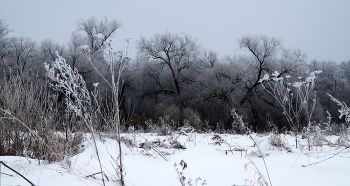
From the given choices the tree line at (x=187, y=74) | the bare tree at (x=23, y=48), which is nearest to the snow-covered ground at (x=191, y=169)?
the tree line at (x=187, y=74)

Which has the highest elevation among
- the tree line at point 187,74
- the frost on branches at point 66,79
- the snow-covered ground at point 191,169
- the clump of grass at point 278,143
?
the tree line at point 187,74

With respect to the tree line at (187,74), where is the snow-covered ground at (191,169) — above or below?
below

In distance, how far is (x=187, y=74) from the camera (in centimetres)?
2611

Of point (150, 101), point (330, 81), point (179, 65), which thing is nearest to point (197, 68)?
point (179, 65)

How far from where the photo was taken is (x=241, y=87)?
2192cm

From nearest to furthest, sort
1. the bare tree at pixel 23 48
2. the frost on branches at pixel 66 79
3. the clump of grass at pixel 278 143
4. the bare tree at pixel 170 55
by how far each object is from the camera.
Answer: the frost on branches at pixel 66 79
the clump of grass at pixel 278 143
the bare tree at pixel 23 48
the bare tree at pixel 170 55

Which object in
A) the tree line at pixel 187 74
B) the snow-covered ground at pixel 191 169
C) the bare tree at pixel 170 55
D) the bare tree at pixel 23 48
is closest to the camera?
the snow-covered ground at pixel 191 169

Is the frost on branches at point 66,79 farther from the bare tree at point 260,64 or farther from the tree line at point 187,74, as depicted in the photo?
the bare tree at point 260,64

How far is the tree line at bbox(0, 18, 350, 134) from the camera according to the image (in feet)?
67.4

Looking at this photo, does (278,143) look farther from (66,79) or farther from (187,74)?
(187,74)

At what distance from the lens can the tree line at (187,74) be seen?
20.5 metres

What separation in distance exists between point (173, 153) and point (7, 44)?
2815cm

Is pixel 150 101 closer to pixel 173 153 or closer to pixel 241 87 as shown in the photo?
pixel 241 87

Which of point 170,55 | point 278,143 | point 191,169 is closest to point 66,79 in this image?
point 191,169
